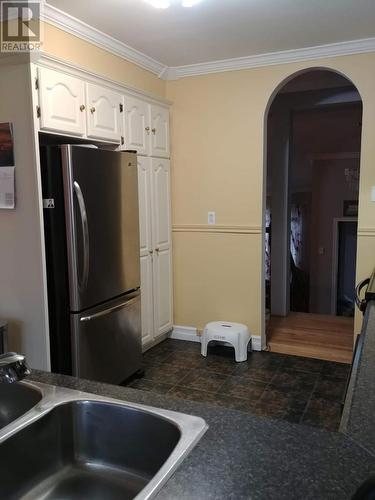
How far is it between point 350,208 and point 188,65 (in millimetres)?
4431

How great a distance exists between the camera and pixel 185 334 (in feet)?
13.3

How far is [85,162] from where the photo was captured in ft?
8.20

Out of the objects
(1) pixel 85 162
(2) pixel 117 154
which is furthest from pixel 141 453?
(2) pixel 117 154

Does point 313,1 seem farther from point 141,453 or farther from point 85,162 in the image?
point 141,453

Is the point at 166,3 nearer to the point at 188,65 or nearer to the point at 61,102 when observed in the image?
the point at 61,102

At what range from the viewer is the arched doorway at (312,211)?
4.12 metres

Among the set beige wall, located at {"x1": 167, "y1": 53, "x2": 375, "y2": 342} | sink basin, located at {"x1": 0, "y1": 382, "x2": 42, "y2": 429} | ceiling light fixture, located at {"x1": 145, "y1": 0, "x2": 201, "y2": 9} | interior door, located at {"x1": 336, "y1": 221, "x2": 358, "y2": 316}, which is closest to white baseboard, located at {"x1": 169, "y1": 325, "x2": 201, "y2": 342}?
beige wall, located at {"x1": 167, "y1": 53, "x2": 375, "y2": 342}

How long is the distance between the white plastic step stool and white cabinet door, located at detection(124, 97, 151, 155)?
1.59m

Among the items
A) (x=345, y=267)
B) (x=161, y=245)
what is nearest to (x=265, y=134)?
(x=161, y=245)

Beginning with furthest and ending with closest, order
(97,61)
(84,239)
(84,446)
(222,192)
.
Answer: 1. (222,192)
2. (97,61)
3. (84,239)
4. (84,446)

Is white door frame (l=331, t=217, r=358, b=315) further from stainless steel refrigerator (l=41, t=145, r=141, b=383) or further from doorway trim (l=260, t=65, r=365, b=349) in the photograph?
stainless steel refrigerator (l=41, t=145, r=141, b=383)

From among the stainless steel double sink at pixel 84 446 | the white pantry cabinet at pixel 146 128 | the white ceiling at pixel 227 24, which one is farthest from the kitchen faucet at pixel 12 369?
the white pantry cabinet at pixel 146 128

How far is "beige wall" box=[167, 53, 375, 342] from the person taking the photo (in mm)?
3549

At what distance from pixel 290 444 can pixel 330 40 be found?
3.04m
